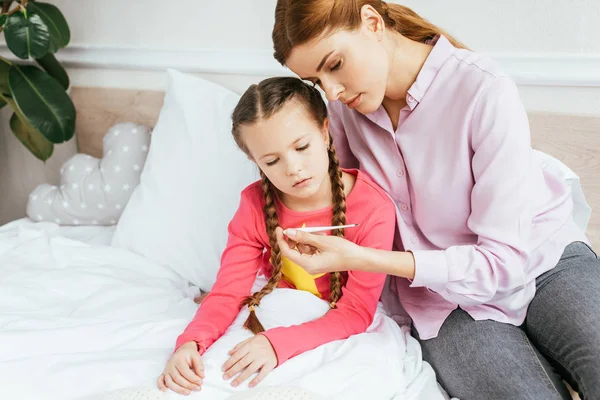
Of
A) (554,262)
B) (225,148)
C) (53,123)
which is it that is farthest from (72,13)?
(554,262)

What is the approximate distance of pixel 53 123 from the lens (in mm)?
1784

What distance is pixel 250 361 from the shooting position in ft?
3.25

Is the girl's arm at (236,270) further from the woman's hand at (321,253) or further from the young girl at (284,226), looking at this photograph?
the woman's hand at (321,253)

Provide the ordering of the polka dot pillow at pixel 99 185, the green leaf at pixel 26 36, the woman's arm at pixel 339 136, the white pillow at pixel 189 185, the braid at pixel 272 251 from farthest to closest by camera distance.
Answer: the polka dot pillow at pixel 99 185
the green leaf at pixel 26 36
the white pillow at pixel 189 185
the woman's arm at pixel 339 136
the braid at pixel 272 251

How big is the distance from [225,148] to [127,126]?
16.0 inches

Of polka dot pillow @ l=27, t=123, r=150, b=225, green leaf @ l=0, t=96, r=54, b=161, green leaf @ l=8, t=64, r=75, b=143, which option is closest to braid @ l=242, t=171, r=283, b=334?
polka dot pillow @ l=27, t=123, r=150, b=225

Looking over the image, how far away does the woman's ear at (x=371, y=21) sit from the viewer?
3.38ft

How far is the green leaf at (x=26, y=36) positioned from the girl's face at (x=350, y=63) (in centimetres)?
98

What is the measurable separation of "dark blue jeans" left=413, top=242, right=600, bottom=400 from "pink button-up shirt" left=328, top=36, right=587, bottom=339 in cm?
2

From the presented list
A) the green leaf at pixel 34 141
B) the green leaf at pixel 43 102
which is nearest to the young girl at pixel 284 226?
the green leaf at pixel 43 102

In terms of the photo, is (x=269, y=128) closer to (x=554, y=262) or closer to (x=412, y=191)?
(x=412, y=191)

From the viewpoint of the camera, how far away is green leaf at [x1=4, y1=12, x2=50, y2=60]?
1.68 meters

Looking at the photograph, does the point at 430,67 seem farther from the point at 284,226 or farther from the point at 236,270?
the point at 236,270

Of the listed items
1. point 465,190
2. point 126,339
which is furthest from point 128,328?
point 465,190
